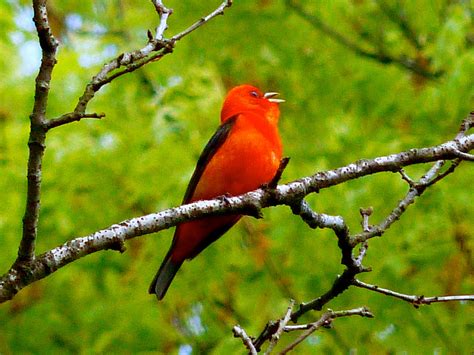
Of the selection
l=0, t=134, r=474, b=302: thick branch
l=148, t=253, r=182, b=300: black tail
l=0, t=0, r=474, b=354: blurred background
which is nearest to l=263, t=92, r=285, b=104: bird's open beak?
l=0, t=0, r=474, b=354: blurred background

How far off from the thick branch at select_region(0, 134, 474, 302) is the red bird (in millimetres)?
1703

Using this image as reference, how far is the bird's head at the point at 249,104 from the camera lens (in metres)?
6.62

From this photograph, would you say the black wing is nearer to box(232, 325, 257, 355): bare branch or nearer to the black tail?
the black tail

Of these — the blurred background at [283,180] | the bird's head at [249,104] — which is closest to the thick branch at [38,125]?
the bird's head at [249,104]

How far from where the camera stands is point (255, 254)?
7.68 meters

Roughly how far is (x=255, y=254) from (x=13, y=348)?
7.79 ft

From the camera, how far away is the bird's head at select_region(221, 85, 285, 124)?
662 centimetres

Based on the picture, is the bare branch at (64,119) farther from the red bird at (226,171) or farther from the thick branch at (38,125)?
the red bird at (226,171)

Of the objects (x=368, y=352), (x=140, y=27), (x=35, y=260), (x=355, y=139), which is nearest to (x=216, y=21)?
(x=140, y=27)

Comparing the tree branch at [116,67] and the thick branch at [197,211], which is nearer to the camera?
the tree branch at [116,67]

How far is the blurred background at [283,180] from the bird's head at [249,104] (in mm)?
546

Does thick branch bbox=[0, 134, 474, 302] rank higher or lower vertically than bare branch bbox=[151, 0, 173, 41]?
lower

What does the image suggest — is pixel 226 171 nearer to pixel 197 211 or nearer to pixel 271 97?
pixel 271 97

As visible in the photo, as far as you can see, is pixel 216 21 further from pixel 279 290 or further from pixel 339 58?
pixel 279 290
